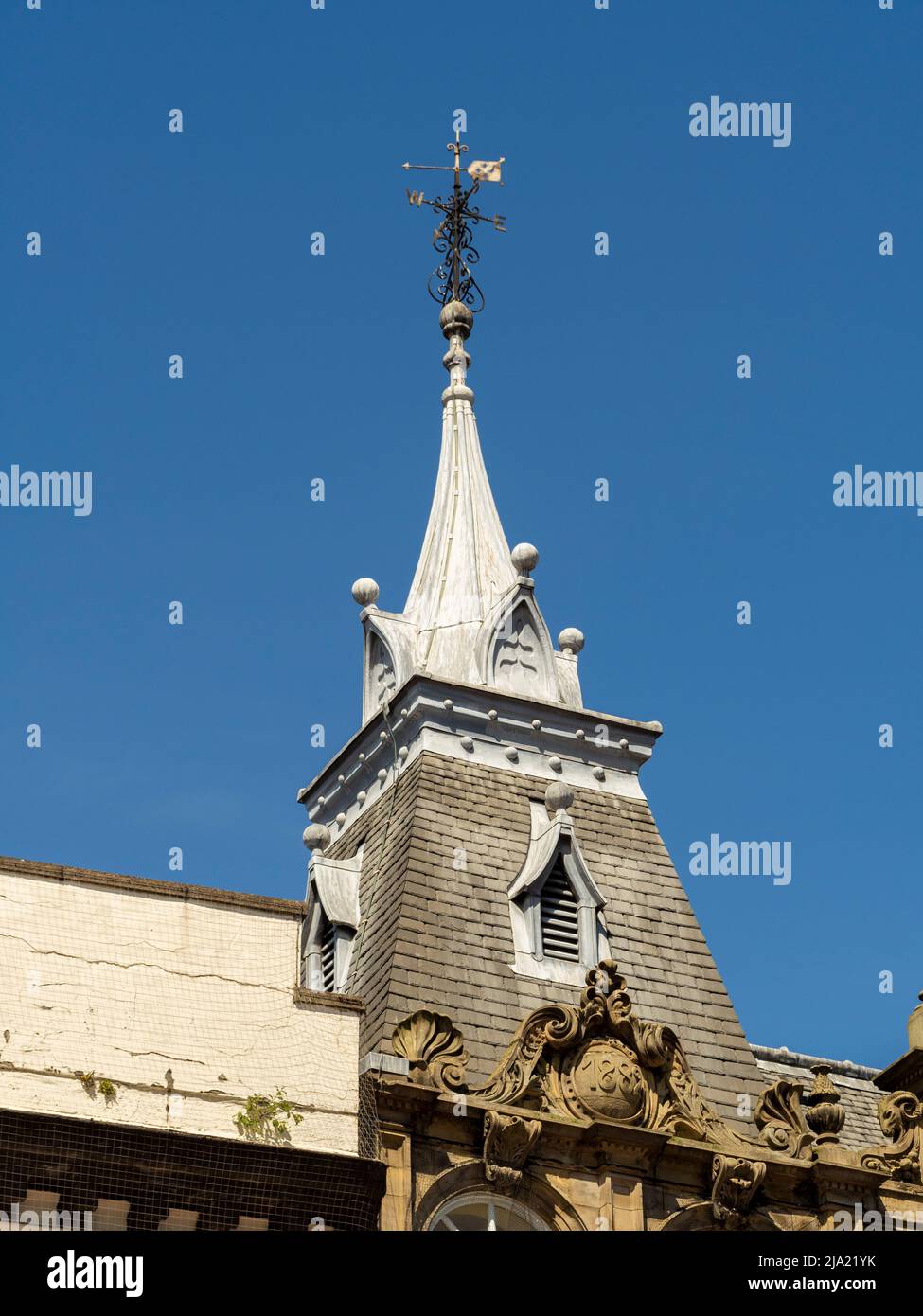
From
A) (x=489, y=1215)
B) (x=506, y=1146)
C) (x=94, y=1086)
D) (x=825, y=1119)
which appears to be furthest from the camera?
(x=825, y=1119)

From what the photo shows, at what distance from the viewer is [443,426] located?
53375 mm

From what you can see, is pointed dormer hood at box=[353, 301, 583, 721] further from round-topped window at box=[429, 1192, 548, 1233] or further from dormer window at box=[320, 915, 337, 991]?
round-topped window at box=[429, 1192, 548, 1233]

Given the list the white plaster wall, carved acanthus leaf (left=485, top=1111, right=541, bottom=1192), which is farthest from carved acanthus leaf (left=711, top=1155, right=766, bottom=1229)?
the white plaster wall

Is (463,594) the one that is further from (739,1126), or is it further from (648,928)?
(739,1126)

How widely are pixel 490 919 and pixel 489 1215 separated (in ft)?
21.4

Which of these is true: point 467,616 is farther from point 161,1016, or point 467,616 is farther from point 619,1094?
point 161,1016

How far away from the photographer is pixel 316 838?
1837 inches

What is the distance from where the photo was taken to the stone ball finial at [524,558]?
162ft

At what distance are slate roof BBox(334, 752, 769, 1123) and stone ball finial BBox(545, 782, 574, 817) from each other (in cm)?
70

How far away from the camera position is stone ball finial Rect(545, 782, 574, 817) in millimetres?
45500

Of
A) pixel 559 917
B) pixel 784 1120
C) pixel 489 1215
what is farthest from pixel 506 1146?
pixel 559 917

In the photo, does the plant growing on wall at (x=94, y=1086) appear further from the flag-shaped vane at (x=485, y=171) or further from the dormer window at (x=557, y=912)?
the flag-shaped vane at (x=485, y=171)
